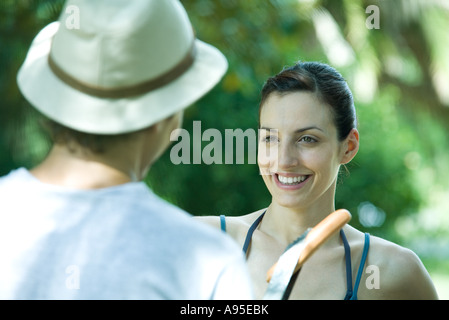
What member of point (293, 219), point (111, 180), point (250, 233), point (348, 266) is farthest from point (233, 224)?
point (111, 180)

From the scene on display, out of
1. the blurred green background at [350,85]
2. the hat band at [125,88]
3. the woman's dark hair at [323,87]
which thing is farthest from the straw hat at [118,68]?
the blurred green background at [350,85]

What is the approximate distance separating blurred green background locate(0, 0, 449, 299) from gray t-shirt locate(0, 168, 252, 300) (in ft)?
12.5

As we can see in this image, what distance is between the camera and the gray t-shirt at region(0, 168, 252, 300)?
125 centimetres

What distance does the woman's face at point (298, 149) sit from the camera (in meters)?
2.47

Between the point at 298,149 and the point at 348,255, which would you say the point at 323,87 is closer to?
the point at 298,149

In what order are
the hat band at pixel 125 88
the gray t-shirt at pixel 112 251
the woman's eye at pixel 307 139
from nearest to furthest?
the gray t-shirt at pixel 112 251
the hat band at pixel 125 88
the woman's eye at pixel 307 139

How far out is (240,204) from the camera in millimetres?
8500

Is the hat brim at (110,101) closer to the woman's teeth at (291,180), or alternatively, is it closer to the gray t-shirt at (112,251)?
the gray t-shirt at (112,251)

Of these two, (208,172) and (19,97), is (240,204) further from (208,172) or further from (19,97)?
(19,97)

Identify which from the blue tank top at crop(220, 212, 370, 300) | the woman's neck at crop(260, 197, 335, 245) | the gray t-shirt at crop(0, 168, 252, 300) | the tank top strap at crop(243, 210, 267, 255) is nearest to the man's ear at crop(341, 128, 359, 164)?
the woman's neck at crop(260, 197, 335, 245)

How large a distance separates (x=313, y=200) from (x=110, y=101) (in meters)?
1.35
